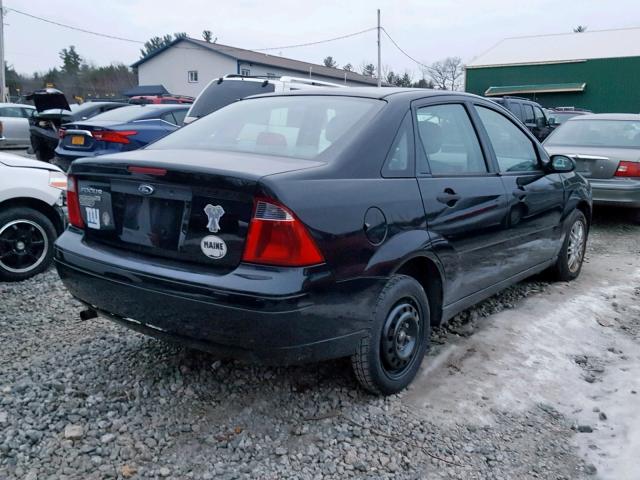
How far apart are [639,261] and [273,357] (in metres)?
5.28

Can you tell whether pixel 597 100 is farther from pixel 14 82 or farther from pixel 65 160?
pixel 14 82

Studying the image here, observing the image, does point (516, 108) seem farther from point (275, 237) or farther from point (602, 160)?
point (275, 237)

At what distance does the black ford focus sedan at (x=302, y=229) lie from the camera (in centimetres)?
255

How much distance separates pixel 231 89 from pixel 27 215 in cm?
369

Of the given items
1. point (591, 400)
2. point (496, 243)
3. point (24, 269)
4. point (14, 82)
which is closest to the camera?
A: point (591, 400)

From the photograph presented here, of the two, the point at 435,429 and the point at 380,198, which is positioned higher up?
the point at 380,198

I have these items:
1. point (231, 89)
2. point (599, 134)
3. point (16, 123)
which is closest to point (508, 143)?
point (231, 89)

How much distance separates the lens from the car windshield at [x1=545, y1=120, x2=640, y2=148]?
810cm

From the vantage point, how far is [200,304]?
2580 mm

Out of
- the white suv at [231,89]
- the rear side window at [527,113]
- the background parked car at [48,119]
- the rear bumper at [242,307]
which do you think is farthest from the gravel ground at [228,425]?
the rear side window at [527,113]

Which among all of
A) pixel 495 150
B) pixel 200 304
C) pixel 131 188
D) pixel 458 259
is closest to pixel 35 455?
pixel 200 304

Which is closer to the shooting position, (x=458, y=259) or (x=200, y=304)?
(x=200, y=304)

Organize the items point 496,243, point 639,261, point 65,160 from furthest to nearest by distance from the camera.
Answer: point 65,160 → point 639,261 → point 496,243

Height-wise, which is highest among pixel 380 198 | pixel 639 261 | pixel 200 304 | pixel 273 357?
pixel 380 198
